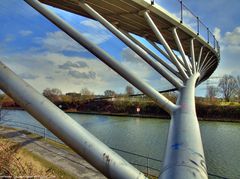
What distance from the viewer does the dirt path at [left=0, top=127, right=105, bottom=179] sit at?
13.6 meters

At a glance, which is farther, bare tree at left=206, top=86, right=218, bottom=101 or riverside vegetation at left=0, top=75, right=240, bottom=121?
bare tree at left=206, top=86, right=218, bottom=101

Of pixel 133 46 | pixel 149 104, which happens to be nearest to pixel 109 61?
pixel 133 46

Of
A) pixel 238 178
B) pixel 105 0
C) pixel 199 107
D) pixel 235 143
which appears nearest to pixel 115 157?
pixel 105 0

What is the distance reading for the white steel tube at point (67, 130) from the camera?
298 cm

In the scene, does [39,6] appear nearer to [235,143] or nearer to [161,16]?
[161,16]

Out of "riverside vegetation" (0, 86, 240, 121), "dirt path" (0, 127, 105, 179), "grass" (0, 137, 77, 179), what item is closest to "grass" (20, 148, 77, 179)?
"grass" (0, 137, 77, 179)

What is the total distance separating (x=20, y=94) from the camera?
10.6 ft

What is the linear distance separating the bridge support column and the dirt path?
29.0 feet

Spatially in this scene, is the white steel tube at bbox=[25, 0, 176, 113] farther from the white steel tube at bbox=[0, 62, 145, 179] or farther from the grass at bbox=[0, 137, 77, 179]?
the grass at bbox=[0, 137, 77, 179]

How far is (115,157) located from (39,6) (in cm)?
430

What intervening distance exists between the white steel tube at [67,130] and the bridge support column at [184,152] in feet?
1.27

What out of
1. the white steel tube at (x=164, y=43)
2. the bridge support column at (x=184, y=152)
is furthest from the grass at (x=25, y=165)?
the white steel tube at (x=164, y=43)

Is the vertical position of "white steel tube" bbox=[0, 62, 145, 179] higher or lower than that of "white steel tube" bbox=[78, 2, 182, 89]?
lower

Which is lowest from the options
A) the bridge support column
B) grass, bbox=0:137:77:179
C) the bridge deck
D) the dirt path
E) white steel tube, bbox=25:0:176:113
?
the dirt path
